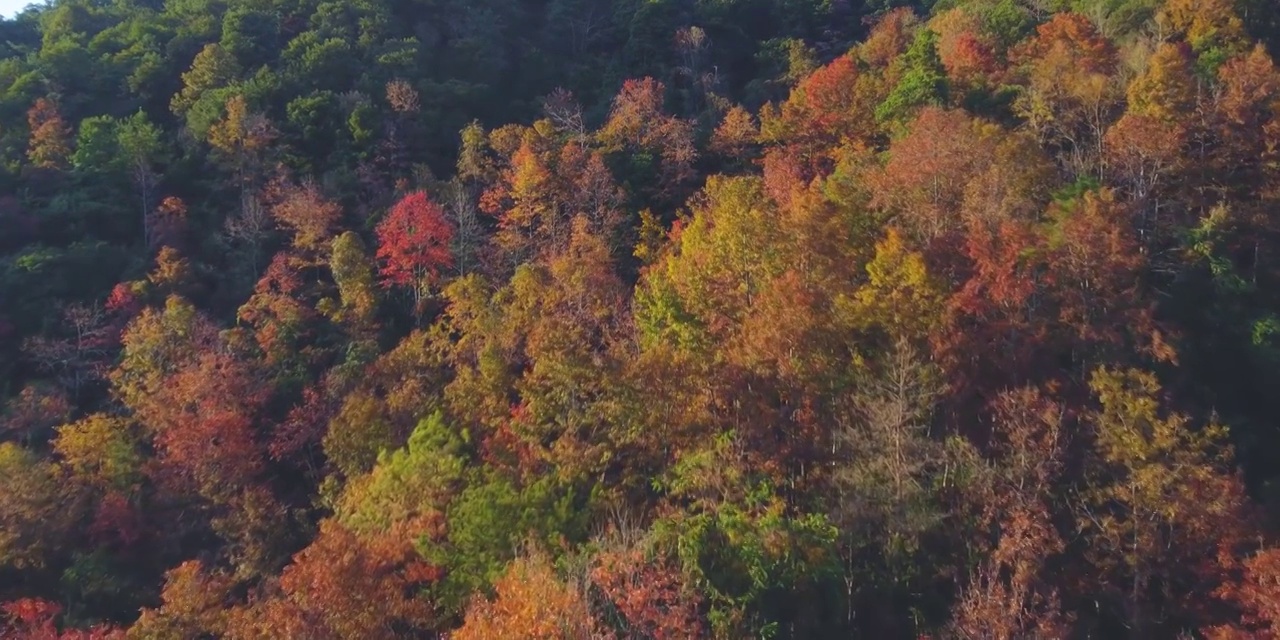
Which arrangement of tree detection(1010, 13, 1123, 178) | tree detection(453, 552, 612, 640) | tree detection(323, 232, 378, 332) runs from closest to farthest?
tree detection(453, 552, 612, 640)
tree detection(1010, 13, 1123, 178)
tree detection(323, 232, 378, 332)

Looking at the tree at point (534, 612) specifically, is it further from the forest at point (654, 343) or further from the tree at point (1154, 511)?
the tree at point (1154, 511)

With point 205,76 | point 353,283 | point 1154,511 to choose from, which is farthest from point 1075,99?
point 205,76

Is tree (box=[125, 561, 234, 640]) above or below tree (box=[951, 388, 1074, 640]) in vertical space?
above

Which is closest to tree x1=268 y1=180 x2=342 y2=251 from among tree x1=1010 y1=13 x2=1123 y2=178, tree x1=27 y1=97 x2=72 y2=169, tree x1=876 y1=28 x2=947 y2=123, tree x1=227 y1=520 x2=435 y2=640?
tree x1=27 y1=97 x2=72 y2=169

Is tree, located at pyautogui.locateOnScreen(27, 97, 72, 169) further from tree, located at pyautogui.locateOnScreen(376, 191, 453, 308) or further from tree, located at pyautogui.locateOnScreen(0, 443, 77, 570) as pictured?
tree, located at pyautogui.locateOnScreen(0, 443, 77, 570)

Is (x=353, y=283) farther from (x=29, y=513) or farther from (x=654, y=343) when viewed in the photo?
(x=654, y=343)

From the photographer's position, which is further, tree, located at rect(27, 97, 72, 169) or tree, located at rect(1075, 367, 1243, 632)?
tree, located at rect(27, 97, 72, 169)

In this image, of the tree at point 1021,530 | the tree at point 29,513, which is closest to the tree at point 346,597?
the tree at point 29,513

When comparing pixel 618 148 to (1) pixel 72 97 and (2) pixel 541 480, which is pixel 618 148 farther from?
(1) pixel 72 97
